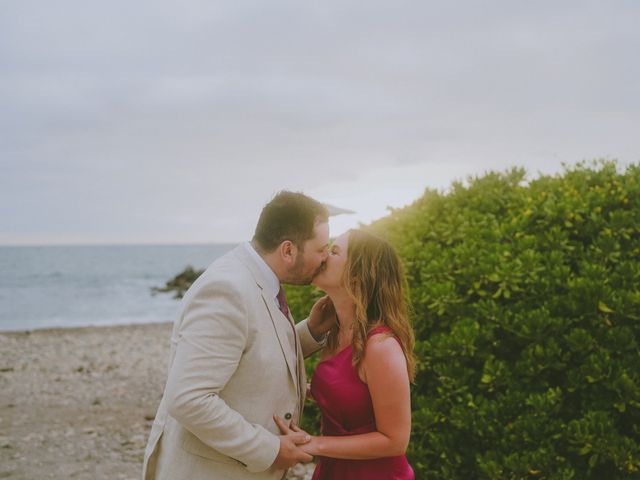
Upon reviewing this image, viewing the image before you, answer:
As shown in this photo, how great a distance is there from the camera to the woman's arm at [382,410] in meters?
3.01

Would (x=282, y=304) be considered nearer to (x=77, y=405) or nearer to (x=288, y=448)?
(x=288, y=448)

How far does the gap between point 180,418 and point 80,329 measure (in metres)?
22.2

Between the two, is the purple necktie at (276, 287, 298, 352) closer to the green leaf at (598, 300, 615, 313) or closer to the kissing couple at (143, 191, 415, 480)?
the kissing couple at (143, 191, 415, 480)

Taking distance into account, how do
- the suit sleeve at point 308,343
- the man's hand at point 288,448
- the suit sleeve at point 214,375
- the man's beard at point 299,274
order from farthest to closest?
the suit sleeve at point 308,343
the man's beard at point 299,274
the man's hand at point 288,448
the suit sleeve at point 214,375

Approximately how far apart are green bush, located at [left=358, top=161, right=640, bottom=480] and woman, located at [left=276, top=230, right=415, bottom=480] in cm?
75

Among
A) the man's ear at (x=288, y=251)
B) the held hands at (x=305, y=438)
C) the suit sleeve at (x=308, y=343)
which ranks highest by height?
the man's ear at (x=288, y=251)

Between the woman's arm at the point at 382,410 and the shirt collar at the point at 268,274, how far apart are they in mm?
553

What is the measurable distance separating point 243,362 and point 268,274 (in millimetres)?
466

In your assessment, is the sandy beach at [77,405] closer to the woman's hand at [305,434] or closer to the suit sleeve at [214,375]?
the woman's hand at [305,434]

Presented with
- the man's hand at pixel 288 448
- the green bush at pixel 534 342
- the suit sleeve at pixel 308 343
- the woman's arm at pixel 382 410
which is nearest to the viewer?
the man's hand at pixel 288 448

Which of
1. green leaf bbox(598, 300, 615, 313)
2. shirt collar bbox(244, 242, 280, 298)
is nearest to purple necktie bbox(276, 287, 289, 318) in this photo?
shirt collar bbox(244, 242, 280, 298)

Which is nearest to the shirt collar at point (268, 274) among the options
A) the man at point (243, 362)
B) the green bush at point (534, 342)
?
the man at point (243, 362)

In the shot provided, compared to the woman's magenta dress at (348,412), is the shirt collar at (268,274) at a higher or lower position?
higher

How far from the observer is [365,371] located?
3.14 meters
